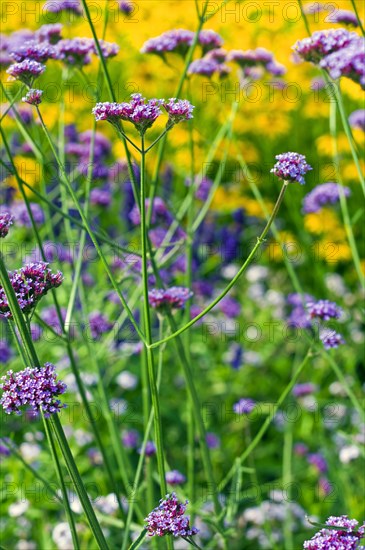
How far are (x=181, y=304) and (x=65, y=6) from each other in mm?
1251

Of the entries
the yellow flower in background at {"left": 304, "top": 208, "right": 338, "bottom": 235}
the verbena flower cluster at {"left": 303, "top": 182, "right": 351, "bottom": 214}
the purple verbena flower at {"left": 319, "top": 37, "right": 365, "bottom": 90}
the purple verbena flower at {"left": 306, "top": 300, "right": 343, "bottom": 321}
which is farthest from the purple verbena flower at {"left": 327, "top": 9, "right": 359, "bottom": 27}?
the yellow flower in background at {"left": 304, "top": 208, "right": 338, "bottom": 235}

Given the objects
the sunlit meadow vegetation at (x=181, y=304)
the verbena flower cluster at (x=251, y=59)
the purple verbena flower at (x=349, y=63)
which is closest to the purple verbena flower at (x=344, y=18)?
the sunlit meadow vegetation at (x=181, y=304)

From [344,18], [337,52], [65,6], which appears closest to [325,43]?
[337,52]

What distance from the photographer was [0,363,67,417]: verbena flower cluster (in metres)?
1.28

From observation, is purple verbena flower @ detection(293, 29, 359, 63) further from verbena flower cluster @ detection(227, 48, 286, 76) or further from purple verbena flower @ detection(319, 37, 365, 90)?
verbena flower cluster @ detection(227, 48, 286, 76)

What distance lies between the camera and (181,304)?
1877mm

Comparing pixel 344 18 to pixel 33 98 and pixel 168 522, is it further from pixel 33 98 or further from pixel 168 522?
pixel 168 522

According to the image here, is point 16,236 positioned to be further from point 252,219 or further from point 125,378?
point 252,219

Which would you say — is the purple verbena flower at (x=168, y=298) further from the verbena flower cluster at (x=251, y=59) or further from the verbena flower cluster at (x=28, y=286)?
the verbena flower cluster at (x=251, y=59)

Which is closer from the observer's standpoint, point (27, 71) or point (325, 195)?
point (27, 71)

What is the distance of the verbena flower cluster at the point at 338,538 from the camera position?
4.08ft

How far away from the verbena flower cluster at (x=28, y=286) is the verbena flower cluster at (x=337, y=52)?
837 mm

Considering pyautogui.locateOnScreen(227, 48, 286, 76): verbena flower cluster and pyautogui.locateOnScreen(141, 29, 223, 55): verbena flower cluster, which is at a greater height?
pyautogui.locateOnScreen(227, 48, 286, 76): verbena flower cluster

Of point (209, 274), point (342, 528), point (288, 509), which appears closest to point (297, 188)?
point (209, 274)
